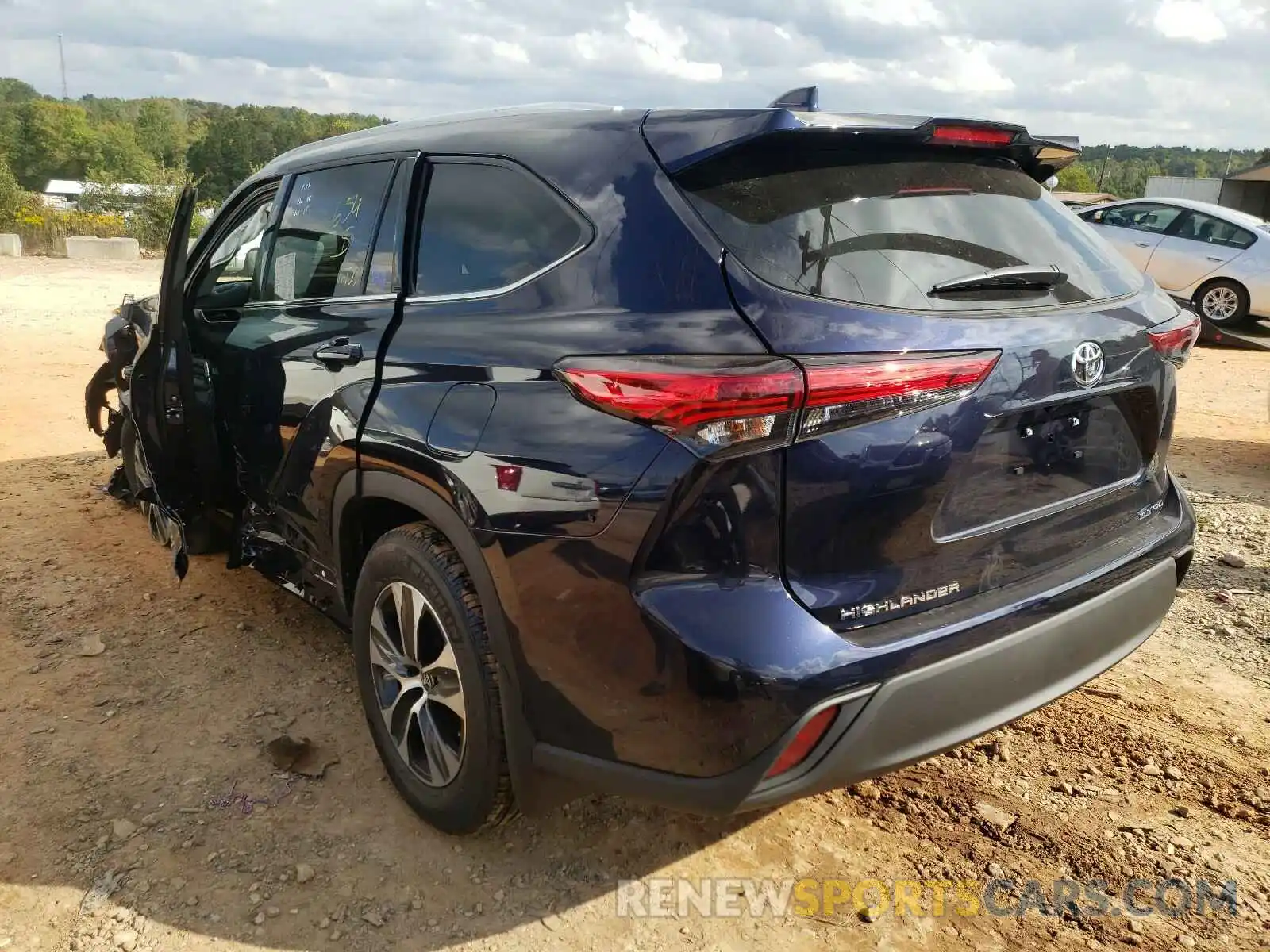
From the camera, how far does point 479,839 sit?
2723 millimetres

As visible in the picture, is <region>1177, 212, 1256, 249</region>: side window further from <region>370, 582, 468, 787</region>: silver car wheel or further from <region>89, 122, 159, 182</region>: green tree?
<region>89, 122, 159, 182</region>: green tree

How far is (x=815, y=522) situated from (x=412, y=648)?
1.26 m

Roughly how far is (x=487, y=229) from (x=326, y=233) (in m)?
0.91

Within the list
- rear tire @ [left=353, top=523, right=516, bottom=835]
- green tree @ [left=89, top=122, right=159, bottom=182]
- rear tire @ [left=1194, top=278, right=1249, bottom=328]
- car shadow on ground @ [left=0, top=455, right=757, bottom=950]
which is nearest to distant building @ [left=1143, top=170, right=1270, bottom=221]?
rear tire @ [left=1194, top=278, right=1249, bottom=328]

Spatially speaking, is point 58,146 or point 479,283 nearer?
point 479,283

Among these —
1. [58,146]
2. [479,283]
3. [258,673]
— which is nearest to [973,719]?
[479,283]

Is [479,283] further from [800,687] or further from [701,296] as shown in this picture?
[800,687]

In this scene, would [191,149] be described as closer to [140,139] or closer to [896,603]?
[140,139]

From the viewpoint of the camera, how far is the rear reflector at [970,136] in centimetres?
226

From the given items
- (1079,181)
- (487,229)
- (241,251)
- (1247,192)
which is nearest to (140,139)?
(1079,181)

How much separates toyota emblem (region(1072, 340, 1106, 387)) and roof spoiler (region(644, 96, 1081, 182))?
0.55 meters

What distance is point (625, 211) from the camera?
2.17m

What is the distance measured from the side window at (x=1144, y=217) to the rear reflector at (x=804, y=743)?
13.2 meters

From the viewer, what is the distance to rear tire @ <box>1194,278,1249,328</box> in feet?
40.3
